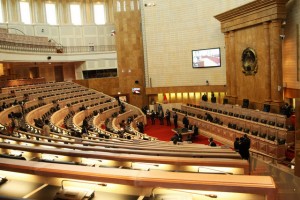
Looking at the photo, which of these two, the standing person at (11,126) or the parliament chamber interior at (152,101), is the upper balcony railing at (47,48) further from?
the standing person at (11,126)

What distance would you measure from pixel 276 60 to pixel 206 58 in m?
7.25

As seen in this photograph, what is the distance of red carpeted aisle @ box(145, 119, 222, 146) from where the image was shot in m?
14.3

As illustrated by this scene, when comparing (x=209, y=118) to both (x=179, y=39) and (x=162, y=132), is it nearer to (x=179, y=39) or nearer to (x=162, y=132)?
(x=162, y=132)

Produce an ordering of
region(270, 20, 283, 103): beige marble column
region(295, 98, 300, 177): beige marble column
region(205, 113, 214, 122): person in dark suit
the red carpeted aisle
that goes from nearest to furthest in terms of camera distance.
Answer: region(295, 98, 300, 177): beige marble column
the red carpeted aisle
region(270, 20, 283, 103): beige marble column
region(205, 113, 214, 122): person in dark suit

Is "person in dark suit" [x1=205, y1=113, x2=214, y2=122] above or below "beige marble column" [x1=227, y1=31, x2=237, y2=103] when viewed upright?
below

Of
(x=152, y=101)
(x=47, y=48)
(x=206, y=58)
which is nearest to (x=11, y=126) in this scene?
(x=206, y=58)

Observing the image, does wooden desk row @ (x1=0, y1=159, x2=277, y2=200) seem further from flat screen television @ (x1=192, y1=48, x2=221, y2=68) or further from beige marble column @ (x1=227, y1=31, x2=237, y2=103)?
flat screen television @ (x1=192, y1=48, x2=221, y2=68)

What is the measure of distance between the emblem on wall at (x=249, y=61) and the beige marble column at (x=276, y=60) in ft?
4.13

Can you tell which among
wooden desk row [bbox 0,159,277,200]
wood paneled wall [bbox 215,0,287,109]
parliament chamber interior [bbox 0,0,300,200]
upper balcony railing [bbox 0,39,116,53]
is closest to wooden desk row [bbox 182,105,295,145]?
parliament chamber interior [bbox 0,0,300,200]

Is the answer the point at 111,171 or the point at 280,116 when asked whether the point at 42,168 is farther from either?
the point at 280,116

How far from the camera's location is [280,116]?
12.1 metres

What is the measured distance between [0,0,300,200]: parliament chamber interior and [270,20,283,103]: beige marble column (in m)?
0.05

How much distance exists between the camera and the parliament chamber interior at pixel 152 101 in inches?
104

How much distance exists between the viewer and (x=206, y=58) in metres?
21.7
